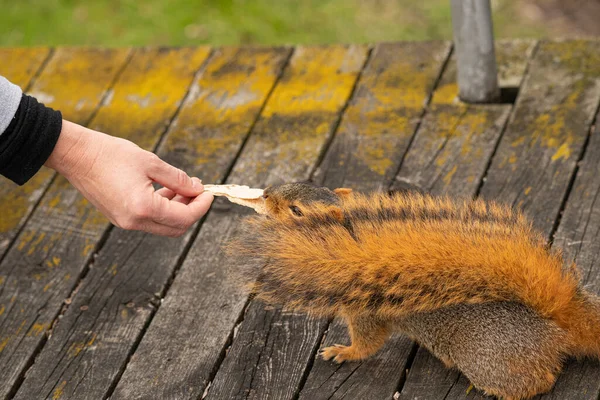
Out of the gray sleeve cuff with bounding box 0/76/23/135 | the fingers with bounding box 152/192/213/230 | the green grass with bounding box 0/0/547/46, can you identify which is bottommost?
the green grass with bounding box 0/0/547/46

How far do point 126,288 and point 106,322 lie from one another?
0.39 feet

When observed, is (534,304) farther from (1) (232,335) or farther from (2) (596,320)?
(1) (232,335)

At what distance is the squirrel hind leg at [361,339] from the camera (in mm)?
1918

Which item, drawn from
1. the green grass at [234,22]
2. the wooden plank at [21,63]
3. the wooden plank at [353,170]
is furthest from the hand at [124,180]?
the green grass at [234,22]

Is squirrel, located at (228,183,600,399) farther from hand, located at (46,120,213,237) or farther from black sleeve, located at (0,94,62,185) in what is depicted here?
black sleeve, located at (0,94,62,185)

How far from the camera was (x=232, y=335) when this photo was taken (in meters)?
2.10

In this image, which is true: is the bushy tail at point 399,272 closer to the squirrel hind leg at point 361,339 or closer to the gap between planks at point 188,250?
the squirrel hind leg at point 361,339

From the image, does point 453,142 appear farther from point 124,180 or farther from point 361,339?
point 124,180

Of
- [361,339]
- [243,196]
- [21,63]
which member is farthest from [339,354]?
[21,63]

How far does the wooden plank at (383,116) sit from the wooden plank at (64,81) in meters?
0.85

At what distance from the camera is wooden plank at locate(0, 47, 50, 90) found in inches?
123

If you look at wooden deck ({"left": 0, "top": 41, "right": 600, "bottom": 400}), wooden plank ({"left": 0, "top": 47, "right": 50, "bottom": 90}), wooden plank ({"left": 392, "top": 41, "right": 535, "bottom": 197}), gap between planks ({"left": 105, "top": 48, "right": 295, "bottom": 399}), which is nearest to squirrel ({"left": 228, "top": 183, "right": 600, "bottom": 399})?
wooden deck ({"left": 0, "top": 41, "right": 600, "bottom": 400})

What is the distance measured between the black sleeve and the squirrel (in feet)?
1.58

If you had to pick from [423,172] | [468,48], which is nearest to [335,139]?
[423,172]
